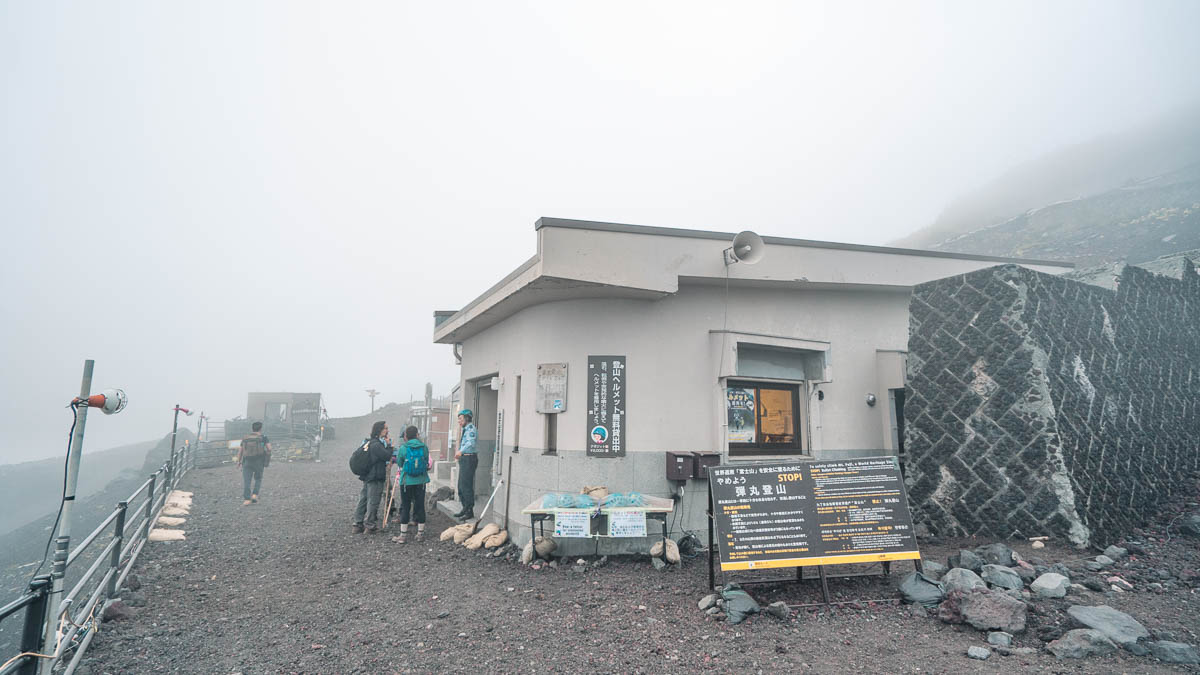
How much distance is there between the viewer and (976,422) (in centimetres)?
657

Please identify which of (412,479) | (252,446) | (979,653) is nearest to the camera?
(979,653)

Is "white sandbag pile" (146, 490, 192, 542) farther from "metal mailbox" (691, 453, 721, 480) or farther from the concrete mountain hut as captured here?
"metal mailbox" (691, 453, 721, 480)

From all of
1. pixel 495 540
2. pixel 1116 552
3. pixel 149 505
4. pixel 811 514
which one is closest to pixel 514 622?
pixel 495 540

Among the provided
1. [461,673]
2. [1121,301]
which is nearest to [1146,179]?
[1121,301]

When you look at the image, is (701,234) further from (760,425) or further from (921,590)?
(921,590)

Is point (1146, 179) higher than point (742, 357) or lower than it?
higher

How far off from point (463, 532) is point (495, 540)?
2.80ft

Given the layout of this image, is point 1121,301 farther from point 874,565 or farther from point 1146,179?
point 1146,179

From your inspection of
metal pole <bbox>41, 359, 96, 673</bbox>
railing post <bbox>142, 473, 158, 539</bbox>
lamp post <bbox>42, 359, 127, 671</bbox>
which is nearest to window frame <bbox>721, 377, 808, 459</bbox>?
lamp post <bbox>42, 359, 127, 671</bbox>

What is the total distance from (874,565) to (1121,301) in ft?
18.6

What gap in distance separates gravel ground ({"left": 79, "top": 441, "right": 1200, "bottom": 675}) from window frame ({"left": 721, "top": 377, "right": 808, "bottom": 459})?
1.95 m

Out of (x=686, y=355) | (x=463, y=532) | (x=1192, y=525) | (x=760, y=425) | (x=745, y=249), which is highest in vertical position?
(x=745, y=249)

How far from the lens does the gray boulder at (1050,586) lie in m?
4.48

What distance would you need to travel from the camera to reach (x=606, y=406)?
714cm
